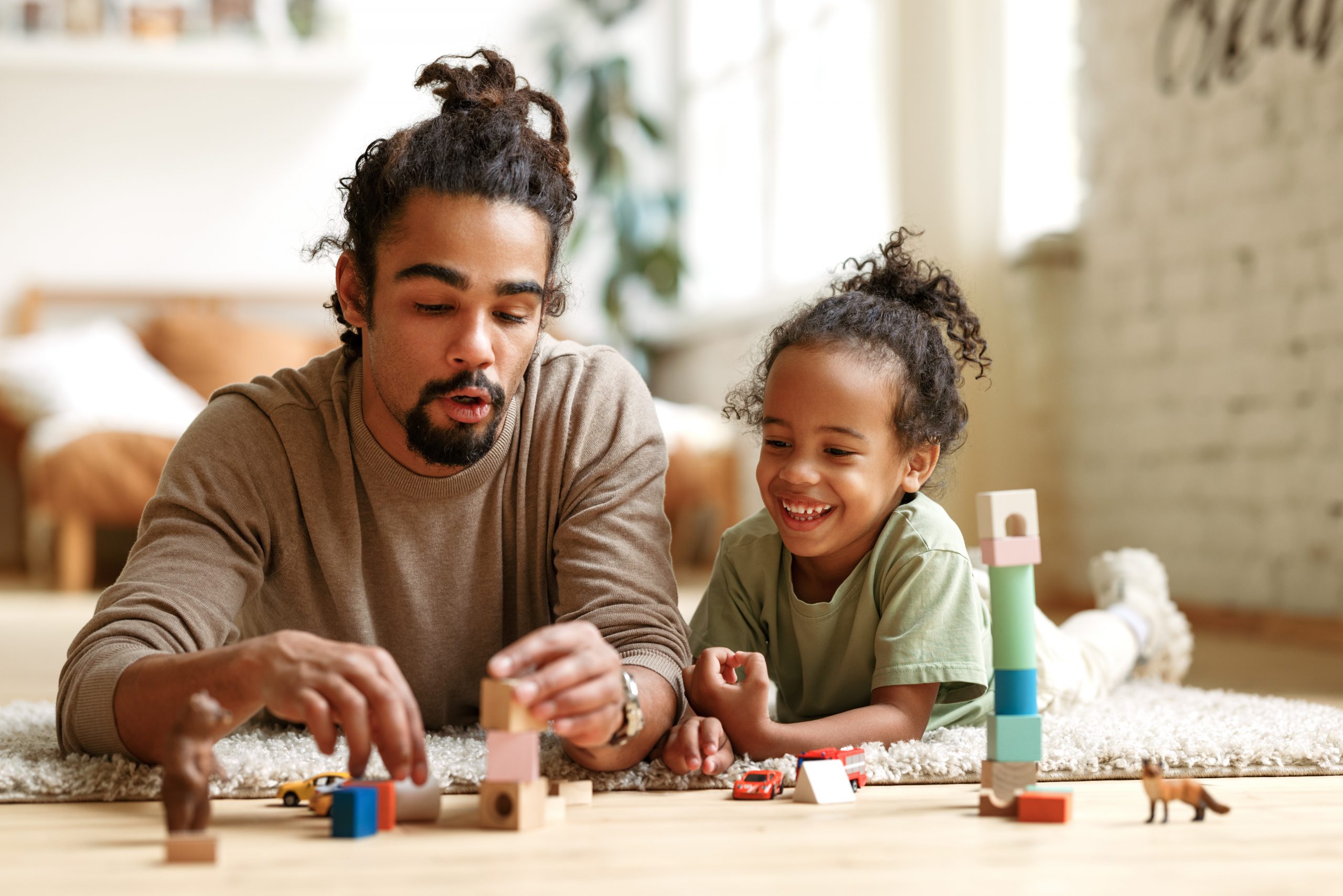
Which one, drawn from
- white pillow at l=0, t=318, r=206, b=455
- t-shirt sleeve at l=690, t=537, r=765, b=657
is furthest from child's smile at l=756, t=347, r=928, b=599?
white pillow at l=0, t=318, r=206, b=455

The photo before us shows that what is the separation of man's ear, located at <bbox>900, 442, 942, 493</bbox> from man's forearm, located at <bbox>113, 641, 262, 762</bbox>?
2.49 feet

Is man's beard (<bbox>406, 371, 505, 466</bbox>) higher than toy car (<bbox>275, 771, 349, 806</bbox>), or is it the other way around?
man's beard (<bbox>406, 371, 505, 466</bbox>)

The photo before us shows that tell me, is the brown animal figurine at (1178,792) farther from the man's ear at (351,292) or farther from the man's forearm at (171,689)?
the man's ear at (351,292)

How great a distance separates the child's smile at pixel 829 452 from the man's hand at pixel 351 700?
22.2 inches

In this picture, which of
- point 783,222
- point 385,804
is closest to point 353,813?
point 385,804

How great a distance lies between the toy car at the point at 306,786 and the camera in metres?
1.21

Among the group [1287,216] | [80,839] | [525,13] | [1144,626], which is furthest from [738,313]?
[80,839]

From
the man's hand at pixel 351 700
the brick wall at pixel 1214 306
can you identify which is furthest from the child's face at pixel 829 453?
the brick wall at pixel 1214 306

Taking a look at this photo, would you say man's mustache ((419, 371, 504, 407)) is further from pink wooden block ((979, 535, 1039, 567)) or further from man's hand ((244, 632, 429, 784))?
pink wooden block ((979, 535, 1039, 567))

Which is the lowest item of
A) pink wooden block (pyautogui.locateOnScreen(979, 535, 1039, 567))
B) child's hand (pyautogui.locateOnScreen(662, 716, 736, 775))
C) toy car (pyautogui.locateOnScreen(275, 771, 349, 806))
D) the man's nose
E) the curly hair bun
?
toy car (pyautogui.locateOnScreen(275, 771, 349, 806))

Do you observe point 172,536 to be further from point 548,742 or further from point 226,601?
point 548,742

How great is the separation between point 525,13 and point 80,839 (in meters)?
4.97

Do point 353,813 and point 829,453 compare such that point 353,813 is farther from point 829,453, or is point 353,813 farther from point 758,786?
point 829,453

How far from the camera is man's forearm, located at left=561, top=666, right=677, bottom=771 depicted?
4.23ft
